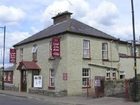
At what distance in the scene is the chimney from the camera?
40.6 m

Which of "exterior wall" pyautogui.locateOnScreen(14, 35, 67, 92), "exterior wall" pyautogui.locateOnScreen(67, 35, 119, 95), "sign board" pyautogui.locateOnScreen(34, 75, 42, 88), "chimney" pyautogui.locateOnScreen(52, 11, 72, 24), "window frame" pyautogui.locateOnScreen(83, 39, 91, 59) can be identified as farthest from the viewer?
"chimney" pyautogui.locateOnScreen(52, 11, 72, 24)

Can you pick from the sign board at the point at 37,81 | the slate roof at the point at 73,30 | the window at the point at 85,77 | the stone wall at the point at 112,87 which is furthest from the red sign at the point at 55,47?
the stone wall at the point at 112,87

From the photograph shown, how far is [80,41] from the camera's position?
35.9m

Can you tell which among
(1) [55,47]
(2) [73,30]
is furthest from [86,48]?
(1) [55,47]

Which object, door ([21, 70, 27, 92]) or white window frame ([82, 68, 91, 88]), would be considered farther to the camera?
door ([21, 70, 27, 92])

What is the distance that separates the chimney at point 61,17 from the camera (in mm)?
40625

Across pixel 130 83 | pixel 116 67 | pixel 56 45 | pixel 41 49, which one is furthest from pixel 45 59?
pixel 130 83

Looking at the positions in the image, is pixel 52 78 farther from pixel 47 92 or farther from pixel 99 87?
pixel 99 87

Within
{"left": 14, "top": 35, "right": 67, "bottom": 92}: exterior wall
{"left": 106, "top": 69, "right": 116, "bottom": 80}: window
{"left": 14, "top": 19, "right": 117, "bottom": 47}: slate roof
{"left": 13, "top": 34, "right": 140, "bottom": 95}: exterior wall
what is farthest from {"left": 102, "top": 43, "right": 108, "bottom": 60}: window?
{"left": 14, "top": 35, "right": 67, "bottom": 92}: exterior wall

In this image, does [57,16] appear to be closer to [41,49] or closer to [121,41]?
[41,49]

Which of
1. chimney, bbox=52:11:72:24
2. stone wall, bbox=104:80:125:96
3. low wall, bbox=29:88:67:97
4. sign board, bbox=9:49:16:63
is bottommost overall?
low wall, bbox=29:88:67:97

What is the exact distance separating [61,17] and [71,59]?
796 cm

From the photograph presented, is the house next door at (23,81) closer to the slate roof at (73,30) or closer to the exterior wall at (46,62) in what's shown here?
the exterior wall at (46,62)

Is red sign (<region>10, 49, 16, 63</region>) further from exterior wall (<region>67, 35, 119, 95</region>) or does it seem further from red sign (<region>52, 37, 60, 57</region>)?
exterior wall (<region>67, 35, 119, 95</region>)
